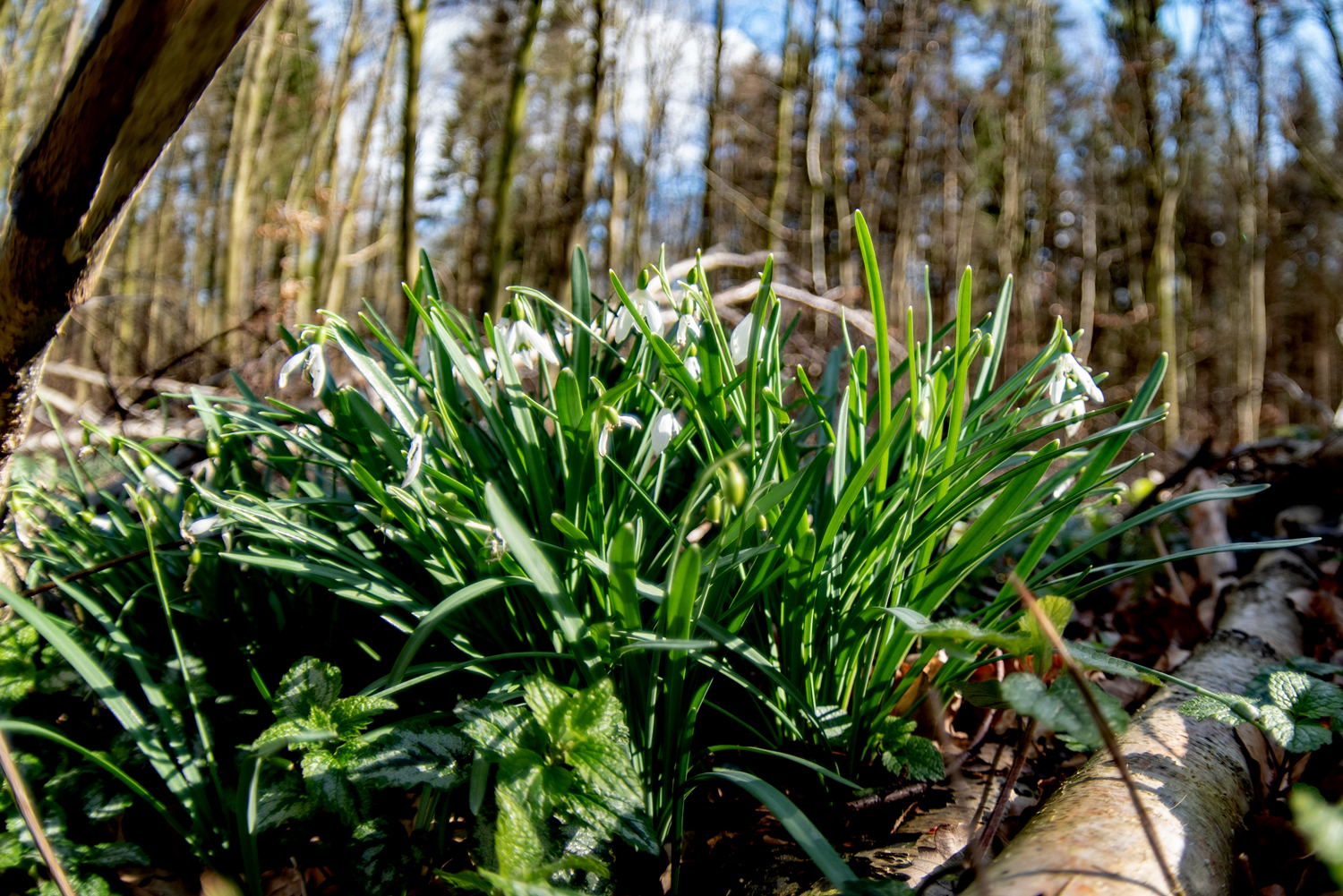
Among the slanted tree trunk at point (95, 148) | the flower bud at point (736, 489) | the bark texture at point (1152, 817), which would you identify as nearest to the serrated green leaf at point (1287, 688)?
the bark texture at point (1152, 817)

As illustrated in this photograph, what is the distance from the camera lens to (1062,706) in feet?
2.52

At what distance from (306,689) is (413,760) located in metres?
0.21

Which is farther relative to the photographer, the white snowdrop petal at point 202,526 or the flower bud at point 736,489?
the white snowdrop petal at point 202,526

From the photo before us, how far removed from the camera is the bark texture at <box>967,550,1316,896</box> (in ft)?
2.56

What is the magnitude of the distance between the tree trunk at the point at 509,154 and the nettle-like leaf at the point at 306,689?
529 centimetres

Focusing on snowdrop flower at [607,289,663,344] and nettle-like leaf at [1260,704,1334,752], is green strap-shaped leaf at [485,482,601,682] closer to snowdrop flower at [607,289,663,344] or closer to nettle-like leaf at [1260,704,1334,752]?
snowdrop flower at [607,289,663,344]

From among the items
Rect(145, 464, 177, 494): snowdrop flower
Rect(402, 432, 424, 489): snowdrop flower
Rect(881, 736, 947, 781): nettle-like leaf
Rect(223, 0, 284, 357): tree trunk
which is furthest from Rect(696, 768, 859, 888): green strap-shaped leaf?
Rect(223, 0, 284, 357): tree trunk

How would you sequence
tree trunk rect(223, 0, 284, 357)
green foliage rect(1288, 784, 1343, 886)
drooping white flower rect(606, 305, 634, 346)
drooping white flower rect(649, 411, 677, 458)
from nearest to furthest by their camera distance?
green foliage rect(1288, 784, 1343, 886) → drooping white flower rect(649, 411, 677, 458) → drooping white flower rect(606, 305, 634, 346) → tree trunk rect(223, 0, 284, 357)

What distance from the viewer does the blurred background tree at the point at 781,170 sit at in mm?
7793

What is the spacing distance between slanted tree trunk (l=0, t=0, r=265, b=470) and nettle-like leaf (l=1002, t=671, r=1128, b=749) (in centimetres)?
120

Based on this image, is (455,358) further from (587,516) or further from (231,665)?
(231,665)

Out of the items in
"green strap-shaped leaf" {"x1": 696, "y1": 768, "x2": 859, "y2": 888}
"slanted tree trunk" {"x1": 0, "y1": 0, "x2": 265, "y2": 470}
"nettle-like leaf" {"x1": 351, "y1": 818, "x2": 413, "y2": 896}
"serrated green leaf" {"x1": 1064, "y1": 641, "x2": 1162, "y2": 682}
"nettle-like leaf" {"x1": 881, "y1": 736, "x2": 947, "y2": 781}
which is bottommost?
"nettle-like leaf" {"x1": 351, "y1": 818, "x2": 413, "y2": 896}

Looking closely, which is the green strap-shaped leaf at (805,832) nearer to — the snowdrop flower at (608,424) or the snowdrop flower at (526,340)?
the snowdrop flower at (608,424)

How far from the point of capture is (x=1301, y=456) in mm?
2543
